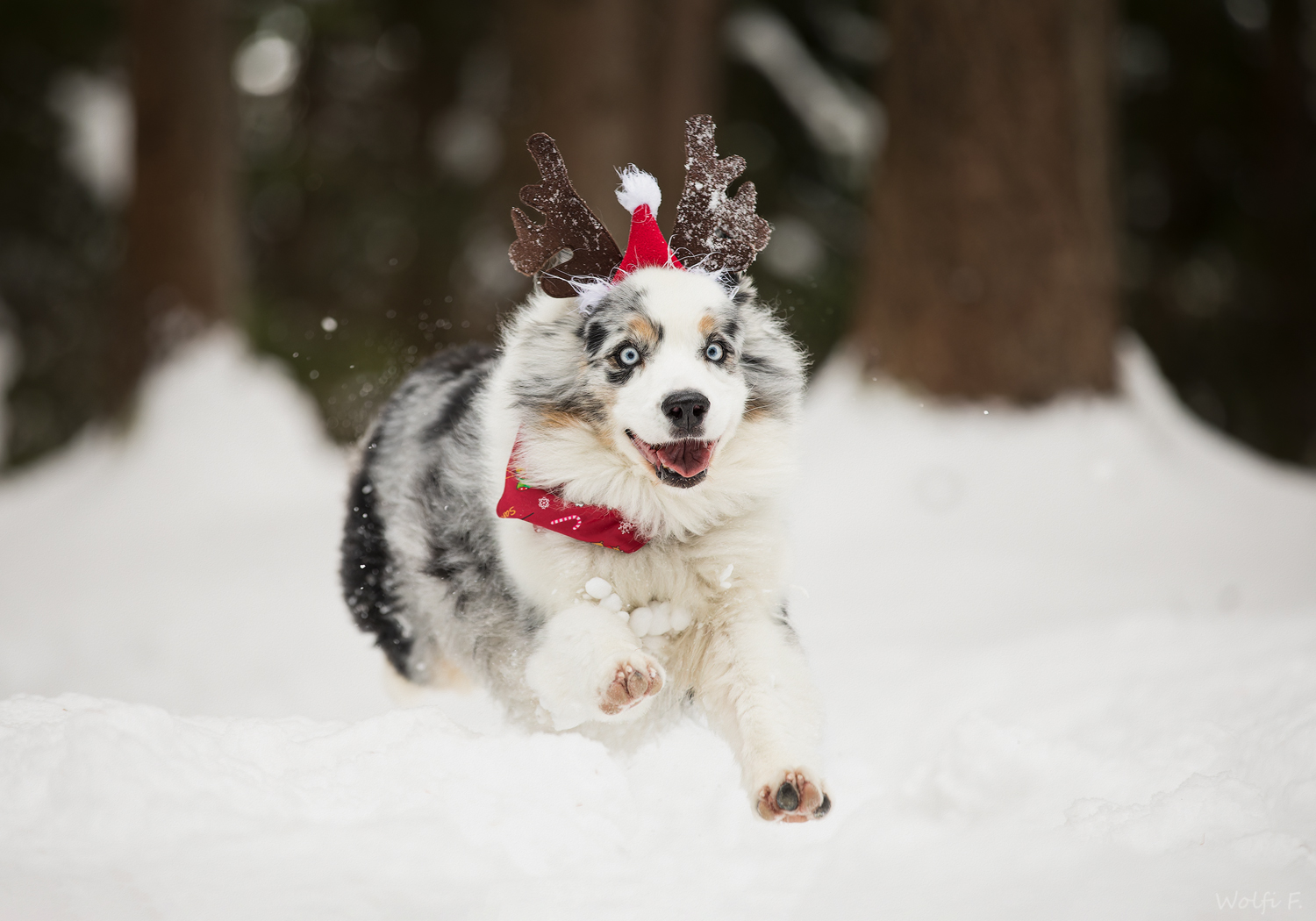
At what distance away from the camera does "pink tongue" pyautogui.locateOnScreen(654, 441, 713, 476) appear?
128 inches

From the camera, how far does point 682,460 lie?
327 centimetres

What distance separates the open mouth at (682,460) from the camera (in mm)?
3254

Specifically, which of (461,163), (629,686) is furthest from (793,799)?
(461,163)

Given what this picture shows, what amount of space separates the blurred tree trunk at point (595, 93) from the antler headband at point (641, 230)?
5.67 metres

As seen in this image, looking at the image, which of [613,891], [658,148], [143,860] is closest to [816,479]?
[613,891]

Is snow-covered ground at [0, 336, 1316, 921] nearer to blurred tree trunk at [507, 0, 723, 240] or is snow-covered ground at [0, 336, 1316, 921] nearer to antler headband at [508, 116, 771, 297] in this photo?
antler headband at [508, 116, 771, 297]

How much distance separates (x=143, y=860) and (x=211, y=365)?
8.46 meters

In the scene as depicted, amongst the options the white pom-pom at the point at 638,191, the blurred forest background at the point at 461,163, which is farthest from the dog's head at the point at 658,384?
the blurred forest background at the point at 461,163

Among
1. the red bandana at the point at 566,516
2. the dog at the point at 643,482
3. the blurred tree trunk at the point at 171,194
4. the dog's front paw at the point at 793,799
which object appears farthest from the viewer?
the blurred tree trunk at the point at 171,194

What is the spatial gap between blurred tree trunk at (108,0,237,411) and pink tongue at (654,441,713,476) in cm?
854

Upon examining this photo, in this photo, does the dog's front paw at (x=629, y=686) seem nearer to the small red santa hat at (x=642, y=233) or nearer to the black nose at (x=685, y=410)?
the black nose at (x=685, y=410)

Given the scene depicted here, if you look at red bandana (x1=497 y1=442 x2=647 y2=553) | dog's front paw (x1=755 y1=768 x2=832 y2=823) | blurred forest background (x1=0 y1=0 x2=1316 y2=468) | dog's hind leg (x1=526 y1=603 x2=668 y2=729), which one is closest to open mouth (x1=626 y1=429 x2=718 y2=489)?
red bandana (x1=497 y1=442 x2=647 y2=553)

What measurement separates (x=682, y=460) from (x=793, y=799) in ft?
2.99

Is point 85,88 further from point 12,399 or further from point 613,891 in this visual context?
point 613,891
